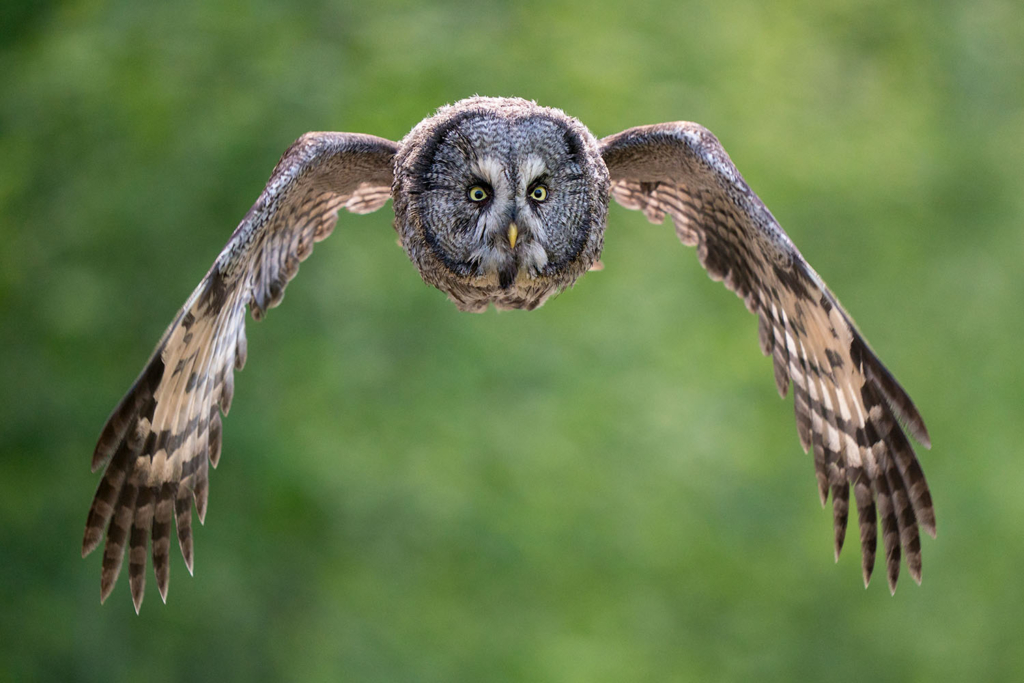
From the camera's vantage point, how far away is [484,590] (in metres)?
7.00

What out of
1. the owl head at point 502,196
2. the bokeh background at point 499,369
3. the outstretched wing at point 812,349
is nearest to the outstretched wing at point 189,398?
the owl head at point 502,196

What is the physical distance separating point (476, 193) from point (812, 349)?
3.23 ft

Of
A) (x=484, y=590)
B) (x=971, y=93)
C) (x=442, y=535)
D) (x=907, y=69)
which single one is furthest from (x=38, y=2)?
(x=971, y=93)

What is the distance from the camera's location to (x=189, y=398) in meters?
2.78

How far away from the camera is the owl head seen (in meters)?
2.73

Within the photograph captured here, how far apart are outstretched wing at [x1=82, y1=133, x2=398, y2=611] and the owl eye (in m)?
0.37

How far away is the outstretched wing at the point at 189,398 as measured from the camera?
248 cm

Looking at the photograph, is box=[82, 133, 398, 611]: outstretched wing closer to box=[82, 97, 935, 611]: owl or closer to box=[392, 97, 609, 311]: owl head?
box=[82, 97, 935, 611]: owl

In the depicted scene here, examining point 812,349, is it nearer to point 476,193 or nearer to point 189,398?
point 476,193

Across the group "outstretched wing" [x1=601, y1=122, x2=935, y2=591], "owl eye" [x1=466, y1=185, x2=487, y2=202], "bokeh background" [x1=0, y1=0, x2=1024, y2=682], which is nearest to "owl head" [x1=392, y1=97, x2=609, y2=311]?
"owl eye" [x1=466, y1=185, x2=487, y2=202]

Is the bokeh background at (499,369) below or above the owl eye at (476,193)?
above

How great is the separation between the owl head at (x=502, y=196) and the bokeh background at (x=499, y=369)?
3.60 meters

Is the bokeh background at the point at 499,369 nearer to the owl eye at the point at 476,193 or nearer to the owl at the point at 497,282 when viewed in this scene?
the owl at the point at 497,282

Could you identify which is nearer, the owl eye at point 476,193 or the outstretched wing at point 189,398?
the outstretched wing at point 189,398
